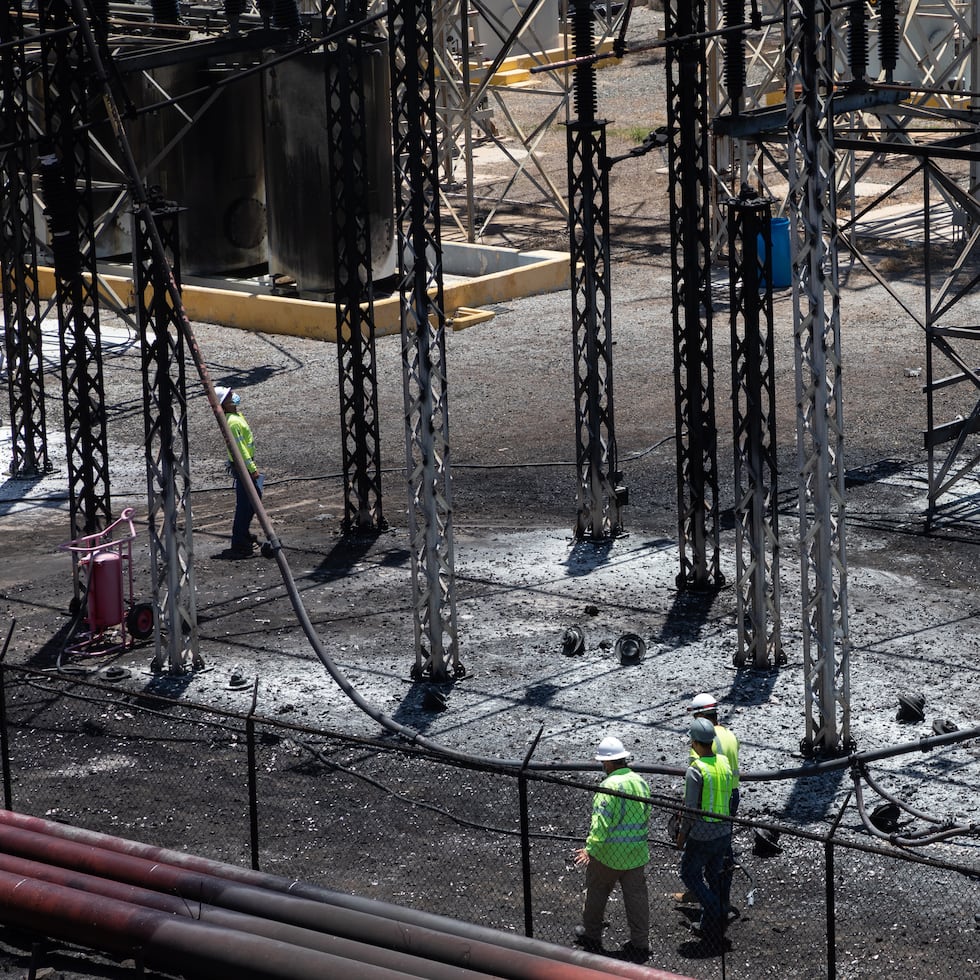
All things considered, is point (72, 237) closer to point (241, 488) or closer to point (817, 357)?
point (241, 488)

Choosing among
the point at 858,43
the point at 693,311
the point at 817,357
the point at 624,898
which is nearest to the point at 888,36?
the point at 858,43

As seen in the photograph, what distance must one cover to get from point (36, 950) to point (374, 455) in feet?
32.8

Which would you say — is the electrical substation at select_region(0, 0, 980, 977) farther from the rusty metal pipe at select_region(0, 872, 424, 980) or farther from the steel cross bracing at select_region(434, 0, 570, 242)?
the rusty metal pipe at select_region(0, 872, 424, 980)

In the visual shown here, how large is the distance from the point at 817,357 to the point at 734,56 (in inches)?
201

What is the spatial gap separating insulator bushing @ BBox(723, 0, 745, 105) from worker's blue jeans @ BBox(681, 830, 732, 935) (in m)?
8.60

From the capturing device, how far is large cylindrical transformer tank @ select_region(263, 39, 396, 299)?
2991cm

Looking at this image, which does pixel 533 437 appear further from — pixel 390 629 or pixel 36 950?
pixel 36 950

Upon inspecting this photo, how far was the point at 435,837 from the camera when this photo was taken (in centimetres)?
1312

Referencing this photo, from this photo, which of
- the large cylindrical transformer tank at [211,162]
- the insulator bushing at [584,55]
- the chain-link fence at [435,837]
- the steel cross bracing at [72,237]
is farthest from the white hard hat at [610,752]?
the large cylindrical transformer tank at [211,162]

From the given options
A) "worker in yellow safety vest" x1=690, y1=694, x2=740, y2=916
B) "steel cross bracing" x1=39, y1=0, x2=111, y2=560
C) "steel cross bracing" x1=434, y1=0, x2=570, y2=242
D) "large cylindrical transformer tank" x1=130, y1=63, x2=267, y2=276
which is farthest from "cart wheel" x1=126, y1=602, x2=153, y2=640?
"large cylindrical transformer tank" x1=130, y1=63, x2=267, y2=276

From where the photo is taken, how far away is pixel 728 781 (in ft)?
38.4

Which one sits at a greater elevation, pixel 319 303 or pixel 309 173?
pixel 309 173

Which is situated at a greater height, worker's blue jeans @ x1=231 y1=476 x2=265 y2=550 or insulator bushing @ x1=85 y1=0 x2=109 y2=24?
insulator bushing @ x1=85 y1=0 x2=109 y2=24

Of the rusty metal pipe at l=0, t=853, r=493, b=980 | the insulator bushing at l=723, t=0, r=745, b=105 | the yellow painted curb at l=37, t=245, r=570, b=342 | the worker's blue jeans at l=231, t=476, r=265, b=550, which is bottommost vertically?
the rusty metal pipe at l=0, t=853, r=493, b=980
